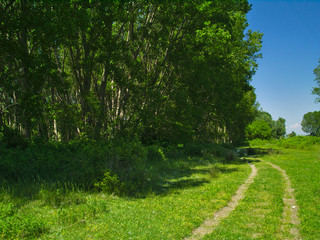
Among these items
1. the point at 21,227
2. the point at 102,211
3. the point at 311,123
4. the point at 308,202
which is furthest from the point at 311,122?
the point at 21,227

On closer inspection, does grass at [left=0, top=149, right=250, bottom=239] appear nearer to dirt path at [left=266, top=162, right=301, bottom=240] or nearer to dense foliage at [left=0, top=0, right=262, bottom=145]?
dirt path at [left=266, top=162, right=301, bottom=240]

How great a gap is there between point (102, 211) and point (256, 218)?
4.89 m

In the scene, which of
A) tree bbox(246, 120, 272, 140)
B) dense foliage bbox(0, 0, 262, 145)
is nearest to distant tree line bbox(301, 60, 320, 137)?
tree bbox(246, 120, 272, 140)

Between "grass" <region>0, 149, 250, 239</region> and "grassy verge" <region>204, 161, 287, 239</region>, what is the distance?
77 centimetres

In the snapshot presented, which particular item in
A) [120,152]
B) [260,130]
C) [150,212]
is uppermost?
[260,130]

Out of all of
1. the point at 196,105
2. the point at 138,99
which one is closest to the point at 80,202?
the point at 138,99

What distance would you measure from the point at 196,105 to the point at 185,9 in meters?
10.7

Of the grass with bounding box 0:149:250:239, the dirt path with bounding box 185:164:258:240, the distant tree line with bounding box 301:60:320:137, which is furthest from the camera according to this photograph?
the distant tree line with bounding box 301:60:320:137

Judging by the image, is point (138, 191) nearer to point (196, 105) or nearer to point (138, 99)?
point (138, 99)

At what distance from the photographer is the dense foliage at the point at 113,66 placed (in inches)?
565

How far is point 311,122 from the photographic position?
134 meters

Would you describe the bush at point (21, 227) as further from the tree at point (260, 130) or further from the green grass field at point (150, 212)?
the tree at point (260, 130)

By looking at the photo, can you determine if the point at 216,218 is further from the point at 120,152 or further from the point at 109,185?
the point at 120,152

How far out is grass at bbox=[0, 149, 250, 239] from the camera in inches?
284
